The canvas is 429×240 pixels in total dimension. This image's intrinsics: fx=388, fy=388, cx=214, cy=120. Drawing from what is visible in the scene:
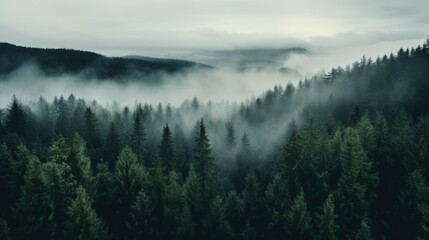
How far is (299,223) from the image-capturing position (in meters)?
39.5

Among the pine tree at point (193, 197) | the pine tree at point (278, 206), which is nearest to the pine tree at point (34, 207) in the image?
the pine tree at point (193, 197)

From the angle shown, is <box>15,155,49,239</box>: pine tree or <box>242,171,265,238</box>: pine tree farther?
<box>242,171,265,238</box>: pine tree

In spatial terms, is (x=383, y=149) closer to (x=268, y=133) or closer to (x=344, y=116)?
(x=268, y=133)

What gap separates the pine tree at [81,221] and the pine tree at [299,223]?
1993 cm

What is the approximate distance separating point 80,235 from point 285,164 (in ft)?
79.3

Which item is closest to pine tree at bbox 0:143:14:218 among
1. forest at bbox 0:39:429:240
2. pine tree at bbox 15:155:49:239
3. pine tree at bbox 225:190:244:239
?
forest at bbox 0:39:429:240

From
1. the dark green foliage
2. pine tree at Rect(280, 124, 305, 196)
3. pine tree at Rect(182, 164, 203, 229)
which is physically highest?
pine tree at Rect(280, 124, 305, 196)

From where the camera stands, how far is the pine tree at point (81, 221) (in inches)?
1534

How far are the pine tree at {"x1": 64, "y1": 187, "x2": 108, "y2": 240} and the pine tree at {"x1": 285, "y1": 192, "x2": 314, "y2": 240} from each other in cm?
1993

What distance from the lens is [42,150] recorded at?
82.9 m

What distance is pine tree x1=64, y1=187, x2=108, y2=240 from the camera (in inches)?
1534

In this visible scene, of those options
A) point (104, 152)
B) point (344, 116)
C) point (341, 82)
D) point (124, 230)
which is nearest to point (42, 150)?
point (104, 152)

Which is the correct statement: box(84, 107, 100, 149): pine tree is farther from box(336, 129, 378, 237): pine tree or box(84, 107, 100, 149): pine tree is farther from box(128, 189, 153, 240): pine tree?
box(336, 129, 378, 237): pine tree

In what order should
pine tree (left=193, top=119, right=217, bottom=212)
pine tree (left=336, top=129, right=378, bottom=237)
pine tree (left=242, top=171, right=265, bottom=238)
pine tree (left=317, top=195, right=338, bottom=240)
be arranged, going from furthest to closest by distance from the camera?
pine tree (left=193, top=119, right=217, bottom=212) → pine tree (left=242, top=171, right=265, bottom=238) → pine tree (left=336, top=129, right=378, bottom=237) → pine tree (left=317, top=195, right=338, bottom=240)
